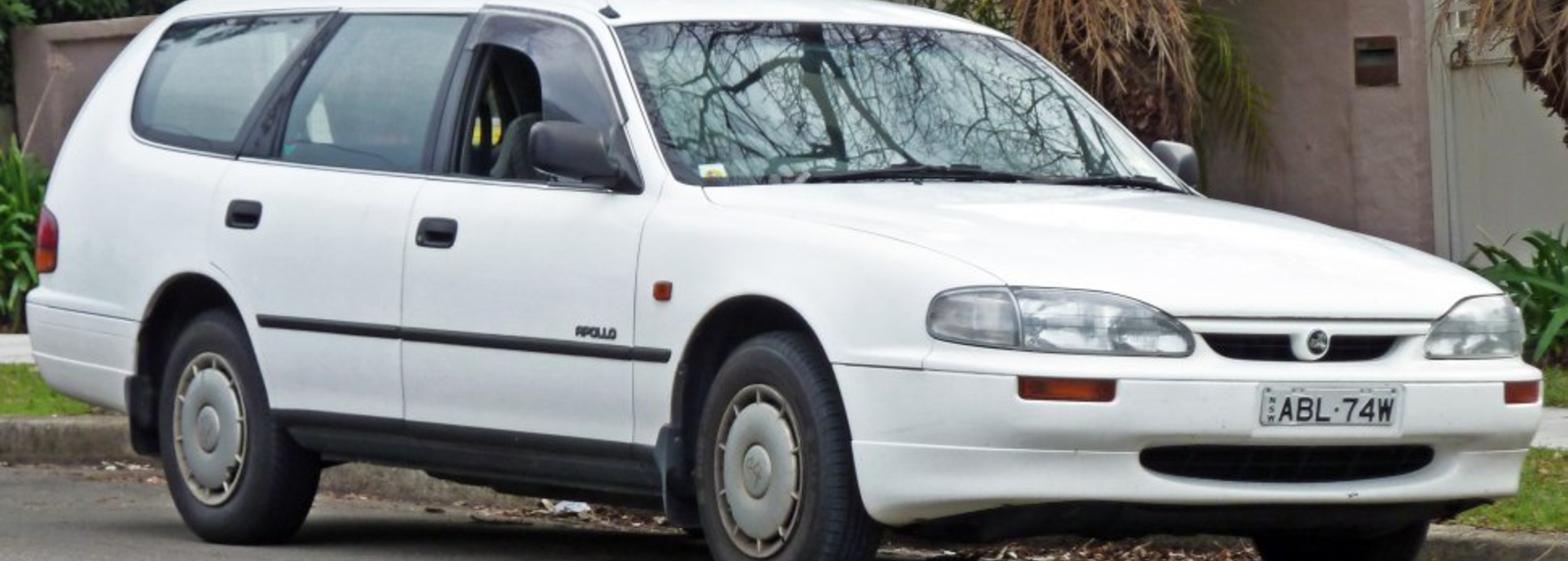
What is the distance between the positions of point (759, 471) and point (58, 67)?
466 inches

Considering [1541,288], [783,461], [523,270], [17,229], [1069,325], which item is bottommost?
[1541,288]

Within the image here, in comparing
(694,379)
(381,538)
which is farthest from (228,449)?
(694,379)

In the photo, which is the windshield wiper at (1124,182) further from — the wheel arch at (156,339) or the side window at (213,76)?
the wheel arch at (156,339)

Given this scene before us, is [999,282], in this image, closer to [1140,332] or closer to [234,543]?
[1140,332]

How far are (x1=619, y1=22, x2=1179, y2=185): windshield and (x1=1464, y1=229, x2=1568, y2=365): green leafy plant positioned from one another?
4.86 meters

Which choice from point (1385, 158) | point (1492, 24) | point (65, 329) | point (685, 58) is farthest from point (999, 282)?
point (1385, 158)

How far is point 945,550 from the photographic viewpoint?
905 centimetres

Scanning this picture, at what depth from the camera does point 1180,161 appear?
328 inches

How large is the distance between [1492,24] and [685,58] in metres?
5.49

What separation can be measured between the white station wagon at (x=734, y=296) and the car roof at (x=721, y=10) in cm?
1

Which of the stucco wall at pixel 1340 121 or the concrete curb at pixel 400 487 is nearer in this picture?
the concrete curb at pixel 400 487

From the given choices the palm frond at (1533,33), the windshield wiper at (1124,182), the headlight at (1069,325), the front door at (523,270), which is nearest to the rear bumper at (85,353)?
the front door at (523,270)

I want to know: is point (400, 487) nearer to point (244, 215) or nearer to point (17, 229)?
point (244, 215)

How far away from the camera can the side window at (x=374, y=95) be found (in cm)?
826
